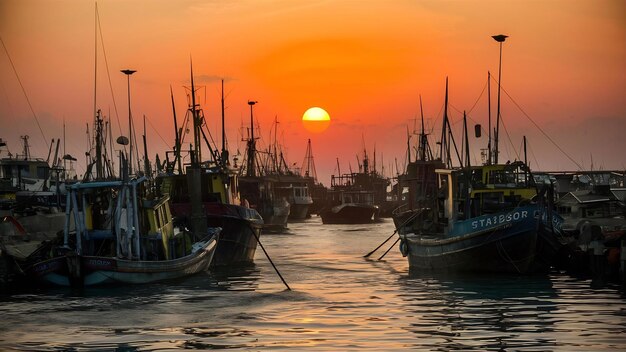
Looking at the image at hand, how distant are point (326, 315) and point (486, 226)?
437 inches

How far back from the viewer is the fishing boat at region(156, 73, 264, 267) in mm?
41406

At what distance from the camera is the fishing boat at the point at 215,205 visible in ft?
136

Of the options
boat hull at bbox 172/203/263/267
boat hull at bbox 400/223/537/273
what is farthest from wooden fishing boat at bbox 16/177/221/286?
boat hull at bbox 400/223/537/273

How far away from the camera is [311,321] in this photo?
25.2 metres

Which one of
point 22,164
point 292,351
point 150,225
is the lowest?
point 292,351

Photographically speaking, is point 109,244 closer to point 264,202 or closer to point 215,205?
point 215,205

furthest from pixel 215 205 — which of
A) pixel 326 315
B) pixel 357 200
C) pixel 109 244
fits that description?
pixel 357 200

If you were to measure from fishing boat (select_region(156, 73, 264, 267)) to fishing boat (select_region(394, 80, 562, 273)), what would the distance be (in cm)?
758

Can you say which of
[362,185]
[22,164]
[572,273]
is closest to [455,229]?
[572,273]

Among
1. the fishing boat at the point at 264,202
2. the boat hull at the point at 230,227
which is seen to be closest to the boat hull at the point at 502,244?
the boat hull at the point at 230,227

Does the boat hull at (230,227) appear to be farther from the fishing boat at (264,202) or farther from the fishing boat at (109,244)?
the fishing boat at (264,202)

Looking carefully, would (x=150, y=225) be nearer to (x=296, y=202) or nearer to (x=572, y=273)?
(x=572, y=273)

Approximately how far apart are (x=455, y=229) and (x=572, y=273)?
472cm

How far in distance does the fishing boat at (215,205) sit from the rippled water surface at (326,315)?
4186 mm
